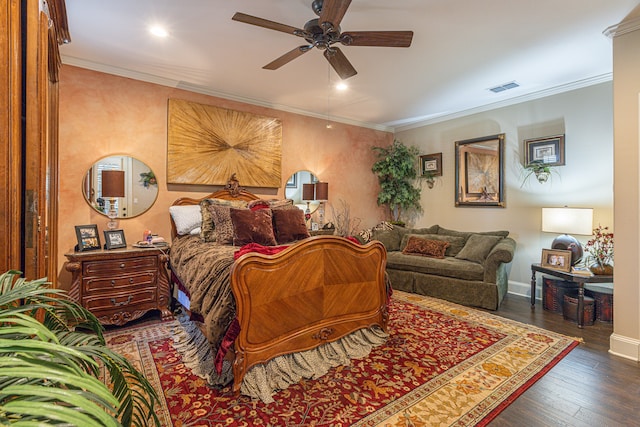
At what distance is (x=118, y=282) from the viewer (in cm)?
307

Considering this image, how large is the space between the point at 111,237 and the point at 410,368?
123 inches

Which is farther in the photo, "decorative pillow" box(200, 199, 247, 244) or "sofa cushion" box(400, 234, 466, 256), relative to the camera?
"sofa cushion" box(400, 234, 466, 256)

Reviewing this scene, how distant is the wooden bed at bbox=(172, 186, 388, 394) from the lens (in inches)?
78.8

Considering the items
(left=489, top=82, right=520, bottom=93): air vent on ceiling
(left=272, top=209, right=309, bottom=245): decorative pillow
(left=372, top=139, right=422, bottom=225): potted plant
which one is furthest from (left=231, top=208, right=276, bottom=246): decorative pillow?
(left=489, top=82, right=520, bottom=93): air vent on ceiling

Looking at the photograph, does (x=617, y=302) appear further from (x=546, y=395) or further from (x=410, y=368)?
(x=410, y=368)

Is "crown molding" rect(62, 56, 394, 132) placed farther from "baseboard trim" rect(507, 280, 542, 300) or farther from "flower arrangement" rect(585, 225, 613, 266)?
"flower arrangement" rect(585, 225, 613, 266)

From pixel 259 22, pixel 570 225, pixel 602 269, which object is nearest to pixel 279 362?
pixel 259 22

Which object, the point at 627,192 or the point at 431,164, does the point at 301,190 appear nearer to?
the point at 431,164

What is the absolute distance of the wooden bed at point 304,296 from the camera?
6.57 feet

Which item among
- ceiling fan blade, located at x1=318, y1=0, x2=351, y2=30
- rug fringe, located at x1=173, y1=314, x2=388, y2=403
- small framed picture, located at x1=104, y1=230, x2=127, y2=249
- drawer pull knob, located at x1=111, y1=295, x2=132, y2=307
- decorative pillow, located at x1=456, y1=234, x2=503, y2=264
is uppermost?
ceiling fan blade, located at x1=318, y1=0, x2=351, y2=30

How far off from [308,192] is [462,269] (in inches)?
93.8

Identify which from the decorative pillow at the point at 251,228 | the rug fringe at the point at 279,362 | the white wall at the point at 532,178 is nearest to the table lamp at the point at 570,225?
the white wall at the point at 532,178

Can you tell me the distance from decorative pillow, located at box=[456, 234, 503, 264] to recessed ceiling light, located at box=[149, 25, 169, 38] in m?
4.23

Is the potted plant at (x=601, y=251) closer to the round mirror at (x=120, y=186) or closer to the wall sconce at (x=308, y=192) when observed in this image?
the wall sconce at (x=308, y=192)
